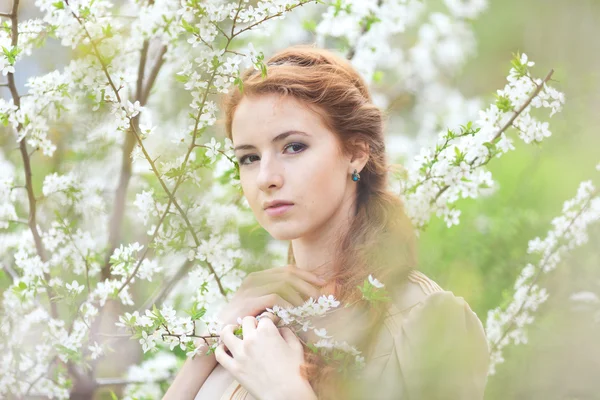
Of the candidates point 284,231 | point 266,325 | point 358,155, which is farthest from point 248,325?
point 358,155

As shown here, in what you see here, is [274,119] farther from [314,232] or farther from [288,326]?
[288,326]

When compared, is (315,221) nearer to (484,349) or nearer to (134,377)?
(484,349)

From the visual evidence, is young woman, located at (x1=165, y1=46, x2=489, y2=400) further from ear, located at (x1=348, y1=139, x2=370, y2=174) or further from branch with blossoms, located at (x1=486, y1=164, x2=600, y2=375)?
branch with blossoms, located at (x1=486, y1=164, x2=600, y2=375)

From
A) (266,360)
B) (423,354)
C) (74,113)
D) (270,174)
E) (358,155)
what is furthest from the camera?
(74,113)

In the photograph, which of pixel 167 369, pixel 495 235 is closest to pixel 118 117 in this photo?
pixel 495 235

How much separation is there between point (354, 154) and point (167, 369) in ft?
4.18

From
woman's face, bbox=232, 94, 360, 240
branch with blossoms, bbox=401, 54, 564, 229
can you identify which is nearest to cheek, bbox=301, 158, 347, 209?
woman's face, bbox=232, 94, 360, 240

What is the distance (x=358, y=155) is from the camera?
52.9 inches

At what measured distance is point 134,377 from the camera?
225 centimetres

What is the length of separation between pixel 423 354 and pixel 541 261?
99cm

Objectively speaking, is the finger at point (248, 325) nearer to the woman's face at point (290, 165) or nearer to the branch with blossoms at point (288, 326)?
the branch with blossoms at point (288, 326)

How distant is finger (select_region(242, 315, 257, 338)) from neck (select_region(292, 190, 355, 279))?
0.18 m

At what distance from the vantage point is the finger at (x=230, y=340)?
46.1 inches

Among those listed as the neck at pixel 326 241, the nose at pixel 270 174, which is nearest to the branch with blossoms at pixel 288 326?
the neck at pixel 326 241
